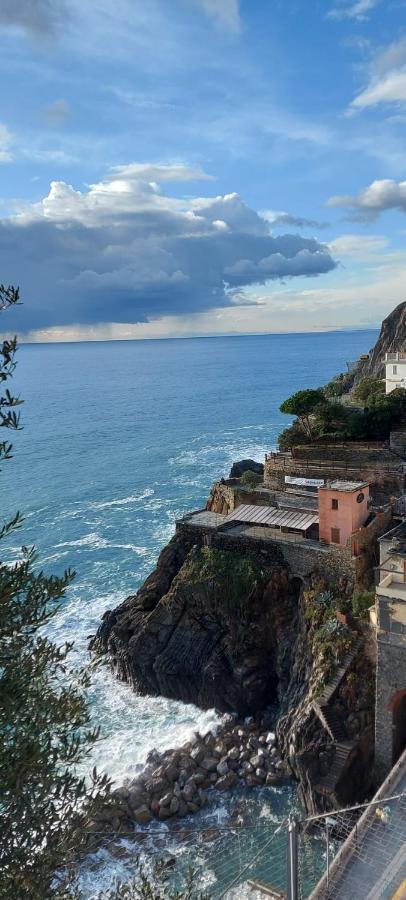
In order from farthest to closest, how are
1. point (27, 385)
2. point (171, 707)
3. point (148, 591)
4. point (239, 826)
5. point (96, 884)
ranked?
1. point (27, 385)
2. point (148, 591)
3. point (171, 707)
4. point (239, 826)
5. point (96, 884)

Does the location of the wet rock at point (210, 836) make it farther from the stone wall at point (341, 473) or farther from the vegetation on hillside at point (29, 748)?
the stone wall at point (341, 473)

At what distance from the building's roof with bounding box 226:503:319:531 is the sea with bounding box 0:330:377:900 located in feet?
33.7

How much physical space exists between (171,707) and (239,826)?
28.2 feet

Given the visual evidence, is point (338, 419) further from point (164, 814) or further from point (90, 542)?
point (164, 814)

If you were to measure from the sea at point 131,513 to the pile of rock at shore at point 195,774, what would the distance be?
0.59 m

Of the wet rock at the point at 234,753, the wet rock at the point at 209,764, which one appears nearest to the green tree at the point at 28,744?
the wet rock at the point at 209,764

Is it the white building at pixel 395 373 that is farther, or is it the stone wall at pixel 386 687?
the white building at pixel 395 373

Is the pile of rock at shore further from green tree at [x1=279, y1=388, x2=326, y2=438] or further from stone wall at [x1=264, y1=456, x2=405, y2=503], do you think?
green tree at [x1=279, y1=388, x2=326, y2=438]

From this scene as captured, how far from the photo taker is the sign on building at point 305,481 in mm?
35031

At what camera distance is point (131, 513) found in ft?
195

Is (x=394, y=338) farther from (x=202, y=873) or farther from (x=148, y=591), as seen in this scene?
(x=202, y=873)

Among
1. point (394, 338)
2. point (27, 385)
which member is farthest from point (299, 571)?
point (27, 385)

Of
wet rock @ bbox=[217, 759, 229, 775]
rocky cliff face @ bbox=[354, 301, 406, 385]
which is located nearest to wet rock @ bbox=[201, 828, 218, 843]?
wet rock @ bbox=[217, 759, 229, 775]

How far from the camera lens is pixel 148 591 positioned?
3406cm
